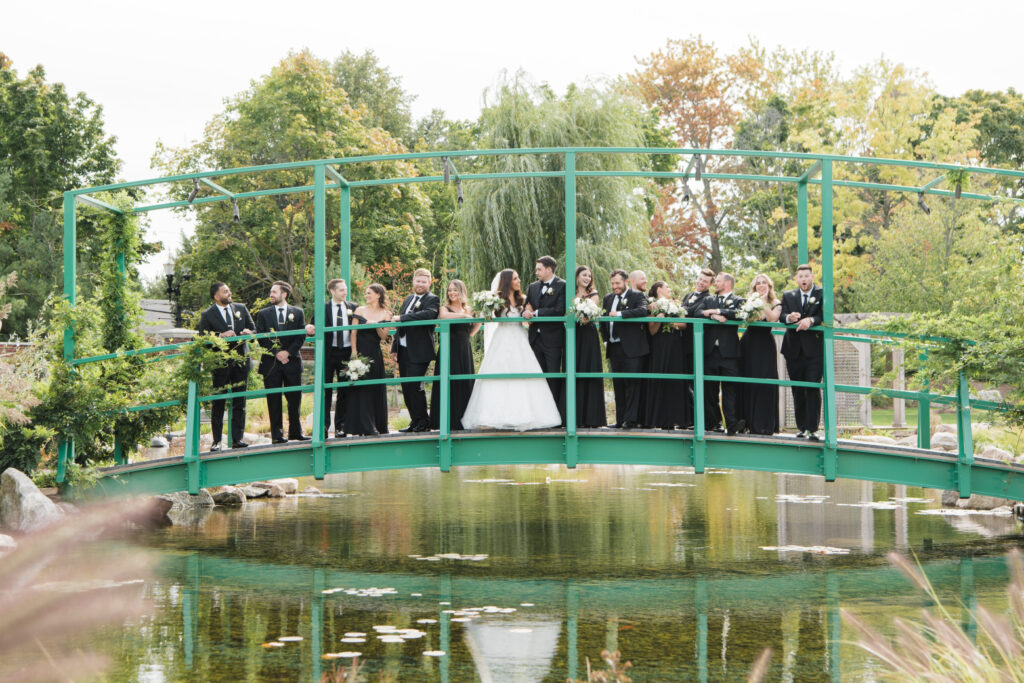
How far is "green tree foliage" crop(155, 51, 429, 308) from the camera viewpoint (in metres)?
32.1

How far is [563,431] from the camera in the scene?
407 inches

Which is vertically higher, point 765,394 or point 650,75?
point 650,75

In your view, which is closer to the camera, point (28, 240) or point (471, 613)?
point (471, 613)

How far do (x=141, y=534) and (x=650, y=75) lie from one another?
28673mm

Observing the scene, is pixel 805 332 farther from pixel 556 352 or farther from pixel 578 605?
pixel 578 605

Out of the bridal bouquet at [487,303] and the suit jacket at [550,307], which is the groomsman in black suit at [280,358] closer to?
the bridal bouquet at [487,303]

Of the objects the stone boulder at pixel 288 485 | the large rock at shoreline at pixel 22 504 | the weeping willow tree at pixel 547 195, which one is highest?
the weeping willow tree at pixel 547 195

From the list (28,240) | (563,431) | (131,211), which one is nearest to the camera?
(563,431)

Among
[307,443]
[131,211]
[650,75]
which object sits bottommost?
[307,443]

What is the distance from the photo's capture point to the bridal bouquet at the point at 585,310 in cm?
1023

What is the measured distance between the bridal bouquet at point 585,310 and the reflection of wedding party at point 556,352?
0.01 metres

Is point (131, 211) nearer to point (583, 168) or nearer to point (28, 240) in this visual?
point (583, 168)

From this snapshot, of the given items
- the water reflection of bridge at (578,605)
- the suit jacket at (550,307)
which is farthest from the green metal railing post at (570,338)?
the water reflection of bridge at (578,605)

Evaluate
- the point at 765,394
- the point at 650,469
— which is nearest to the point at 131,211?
the point at 765,394
